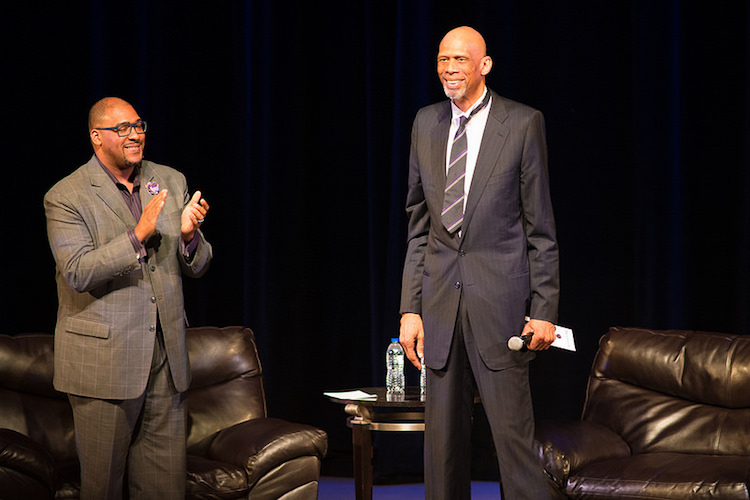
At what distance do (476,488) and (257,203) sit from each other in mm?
1873

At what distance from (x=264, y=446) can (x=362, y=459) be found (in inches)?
17.2

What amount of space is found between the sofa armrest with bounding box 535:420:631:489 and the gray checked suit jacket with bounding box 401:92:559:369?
0.96 m

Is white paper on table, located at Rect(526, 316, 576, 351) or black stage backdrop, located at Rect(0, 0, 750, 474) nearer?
white paper on table, located at Rect(526, 316, 576, 351)

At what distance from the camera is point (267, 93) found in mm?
4871

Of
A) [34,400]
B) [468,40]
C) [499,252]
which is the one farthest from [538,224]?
[34,400]

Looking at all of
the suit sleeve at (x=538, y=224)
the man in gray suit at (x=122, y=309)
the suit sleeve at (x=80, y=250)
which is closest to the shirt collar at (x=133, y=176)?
the man in gray suit at (x=122, y=309)

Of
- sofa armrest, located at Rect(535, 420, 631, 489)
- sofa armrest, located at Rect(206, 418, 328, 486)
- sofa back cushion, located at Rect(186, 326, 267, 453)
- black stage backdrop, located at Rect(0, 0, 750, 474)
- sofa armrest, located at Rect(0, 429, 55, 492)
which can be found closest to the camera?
sofa armrest, located at Rect(0, 429, 55, 492)

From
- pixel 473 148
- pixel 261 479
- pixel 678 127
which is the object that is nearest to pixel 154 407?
pixel 261 479

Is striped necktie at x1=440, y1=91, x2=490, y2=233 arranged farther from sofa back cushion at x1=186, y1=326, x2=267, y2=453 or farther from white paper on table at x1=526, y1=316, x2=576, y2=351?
sofa back cushion at x1=186, y1=326, x2=267, y2=453

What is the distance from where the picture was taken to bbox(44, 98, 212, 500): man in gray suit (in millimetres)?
2941

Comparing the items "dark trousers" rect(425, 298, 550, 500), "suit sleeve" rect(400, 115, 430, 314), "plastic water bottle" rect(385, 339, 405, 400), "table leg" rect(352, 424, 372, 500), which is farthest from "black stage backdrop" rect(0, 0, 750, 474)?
"dark trousers" rect(425, 298, 550, 500)

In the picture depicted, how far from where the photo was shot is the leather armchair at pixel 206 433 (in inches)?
128

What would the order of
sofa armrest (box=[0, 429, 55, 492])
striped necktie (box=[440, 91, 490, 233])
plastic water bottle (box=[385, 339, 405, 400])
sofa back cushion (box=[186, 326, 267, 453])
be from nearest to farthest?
striped necktie (box=[440, 91, 490, 233]), sofa armrest (box=[0, 429, 55, 492]), sofa back cushion (box=[186, 326, 267, 453]), plastic water bottle (box=[385, 339, 405, 400])

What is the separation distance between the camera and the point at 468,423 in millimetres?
2611
